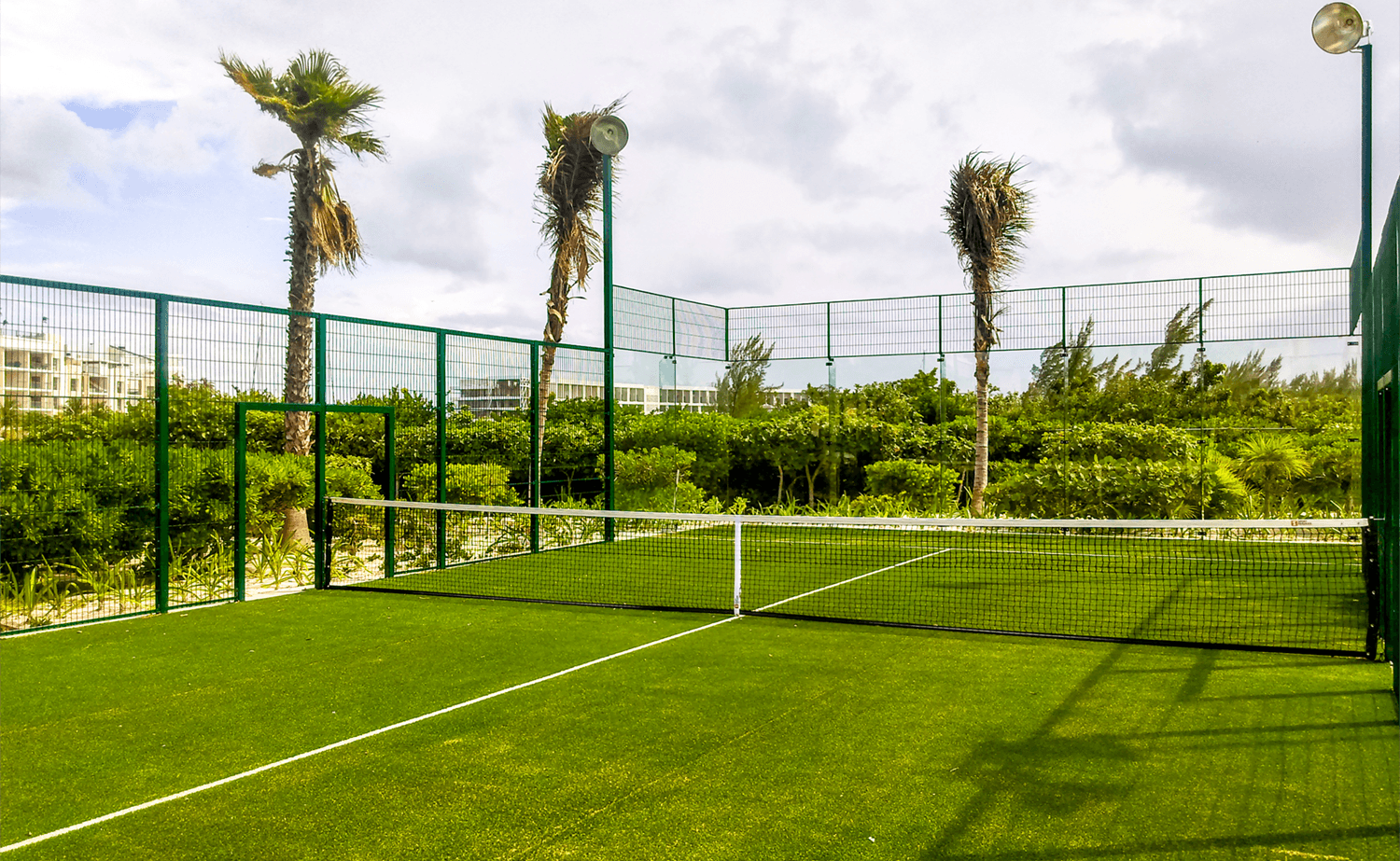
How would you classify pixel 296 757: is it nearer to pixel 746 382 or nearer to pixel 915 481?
pixel 915 481

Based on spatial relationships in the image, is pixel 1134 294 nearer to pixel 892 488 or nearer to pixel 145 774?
pixel 892 488

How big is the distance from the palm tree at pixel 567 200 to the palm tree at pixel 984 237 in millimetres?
6312

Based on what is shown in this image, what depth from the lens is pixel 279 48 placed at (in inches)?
602

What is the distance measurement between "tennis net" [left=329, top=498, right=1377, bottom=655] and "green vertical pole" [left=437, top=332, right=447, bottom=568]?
0.06 m

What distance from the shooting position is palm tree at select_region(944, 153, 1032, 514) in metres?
16.6

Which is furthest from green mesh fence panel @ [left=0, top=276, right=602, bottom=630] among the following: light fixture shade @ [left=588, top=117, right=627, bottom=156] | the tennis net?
light fixture shade @ [left=588, top=117, right=627, bottom=156]

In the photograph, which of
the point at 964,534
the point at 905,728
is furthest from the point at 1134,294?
the point at 905,728

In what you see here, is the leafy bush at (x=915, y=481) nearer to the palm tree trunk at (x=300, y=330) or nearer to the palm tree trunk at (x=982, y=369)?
the palm tree trunk at (x=982, y=369)

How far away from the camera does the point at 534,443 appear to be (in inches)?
516

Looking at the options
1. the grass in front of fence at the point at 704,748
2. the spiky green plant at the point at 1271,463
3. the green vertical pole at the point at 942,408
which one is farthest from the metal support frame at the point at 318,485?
the spiky green plant at the point at 1271,463

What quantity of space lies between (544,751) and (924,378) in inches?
560

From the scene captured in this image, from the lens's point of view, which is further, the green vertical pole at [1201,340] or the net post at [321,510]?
the green vertical pole at [1201,340]

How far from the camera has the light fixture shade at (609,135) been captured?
12570 mm

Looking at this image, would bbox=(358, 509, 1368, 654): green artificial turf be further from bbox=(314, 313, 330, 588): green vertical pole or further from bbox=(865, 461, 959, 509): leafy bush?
bbox=(865, 461, 959, 509): leafy bush
